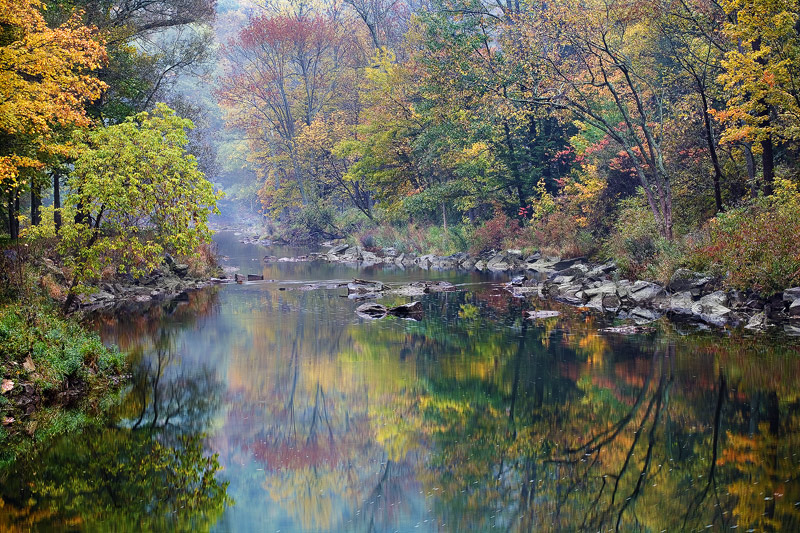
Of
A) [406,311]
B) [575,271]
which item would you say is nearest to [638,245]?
[575,271]

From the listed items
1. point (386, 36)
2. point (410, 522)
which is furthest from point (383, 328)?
point (386, 36)

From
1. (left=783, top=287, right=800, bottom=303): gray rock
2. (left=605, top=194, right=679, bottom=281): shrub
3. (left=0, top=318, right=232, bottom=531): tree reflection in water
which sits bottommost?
(left=0, top=318, right=232, bottom=531): tree reflection in water

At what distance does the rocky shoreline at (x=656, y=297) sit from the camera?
59.7ft

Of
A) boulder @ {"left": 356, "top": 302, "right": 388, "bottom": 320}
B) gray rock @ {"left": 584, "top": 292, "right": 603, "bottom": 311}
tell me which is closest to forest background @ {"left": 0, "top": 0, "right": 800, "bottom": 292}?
gray rock @ {"left": 584, "top": 292, "right": 603, "bottom": 311}

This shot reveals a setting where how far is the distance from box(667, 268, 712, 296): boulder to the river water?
3176 mm

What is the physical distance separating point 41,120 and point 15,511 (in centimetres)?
871

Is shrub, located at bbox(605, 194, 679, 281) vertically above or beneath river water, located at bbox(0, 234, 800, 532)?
above

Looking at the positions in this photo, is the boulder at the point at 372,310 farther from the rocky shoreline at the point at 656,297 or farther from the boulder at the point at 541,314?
the rocky shoreline at the point at 656,297

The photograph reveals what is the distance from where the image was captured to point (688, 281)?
21.3 m

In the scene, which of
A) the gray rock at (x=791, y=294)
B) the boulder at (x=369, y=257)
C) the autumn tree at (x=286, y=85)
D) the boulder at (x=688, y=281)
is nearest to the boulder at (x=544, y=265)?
the boulder at (x=688, y=281)

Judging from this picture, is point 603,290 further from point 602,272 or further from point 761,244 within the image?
point 761,244

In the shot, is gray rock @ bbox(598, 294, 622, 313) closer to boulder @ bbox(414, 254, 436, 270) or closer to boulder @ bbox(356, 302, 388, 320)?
boulder @ bbox(356, 302, 388, 320)

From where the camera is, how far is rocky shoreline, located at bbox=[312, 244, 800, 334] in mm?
18203

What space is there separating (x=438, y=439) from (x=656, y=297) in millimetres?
13583
